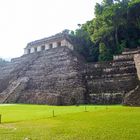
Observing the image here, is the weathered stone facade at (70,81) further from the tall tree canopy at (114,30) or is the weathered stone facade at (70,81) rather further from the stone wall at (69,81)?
the tall tree canopy at (114,30)

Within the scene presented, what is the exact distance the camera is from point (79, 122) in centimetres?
1422

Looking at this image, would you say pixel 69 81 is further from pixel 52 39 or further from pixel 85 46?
pixel 52 39

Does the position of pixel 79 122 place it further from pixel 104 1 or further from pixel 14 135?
pixel 104 1

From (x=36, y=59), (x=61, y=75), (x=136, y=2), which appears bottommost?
(x=61, y=75)

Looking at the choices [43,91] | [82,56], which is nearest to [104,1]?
[82,56]

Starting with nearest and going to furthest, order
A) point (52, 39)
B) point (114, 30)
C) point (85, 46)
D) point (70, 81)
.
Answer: point (70, 81) → point (114, 30) → point (85, 46) → point (52, 39)

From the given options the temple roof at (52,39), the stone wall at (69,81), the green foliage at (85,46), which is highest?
the temple roof at (52,39)

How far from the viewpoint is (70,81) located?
30797 mm

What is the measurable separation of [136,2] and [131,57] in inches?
397

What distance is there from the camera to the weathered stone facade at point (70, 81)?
27578 mm

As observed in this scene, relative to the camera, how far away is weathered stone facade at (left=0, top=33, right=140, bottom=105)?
2758cm

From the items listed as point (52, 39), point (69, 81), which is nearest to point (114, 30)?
point (52, 39)

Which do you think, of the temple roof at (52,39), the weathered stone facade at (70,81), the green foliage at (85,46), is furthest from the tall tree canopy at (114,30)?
the weathered stone facade at (70,81)

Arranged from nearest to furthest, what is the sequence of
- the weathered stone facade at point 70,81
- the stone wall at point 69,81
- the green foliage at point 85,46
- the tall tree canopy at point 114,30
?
the weathered stone facade at point 70,81, the stone wall at point 69,81, the tall tree canopy at point 114,30, the green foliage at point 85,46
